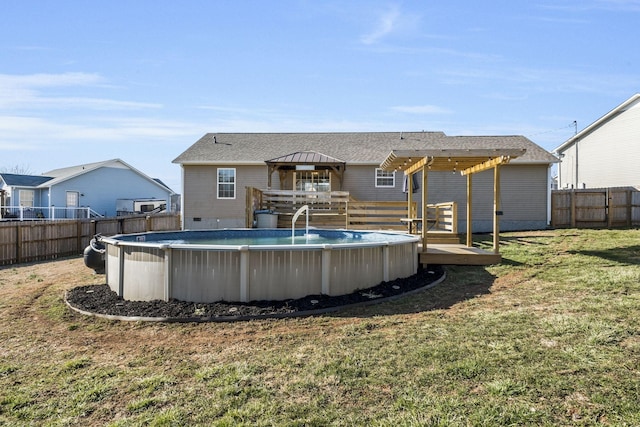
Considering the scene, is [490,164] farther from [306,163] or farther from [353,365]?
[306,163]

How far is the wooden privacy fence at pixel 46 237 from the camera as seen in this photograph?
12180 mm

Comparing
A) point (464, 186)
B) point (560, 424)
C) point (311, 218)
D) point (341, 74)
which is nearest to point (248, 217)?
point (311, 218)

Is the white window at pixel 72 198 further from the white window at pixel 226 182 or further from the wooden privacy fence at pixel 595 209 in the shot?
the wooden privacy fence at pixel 595 209

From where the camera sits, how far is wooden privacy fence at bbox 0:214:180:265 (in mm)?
12180

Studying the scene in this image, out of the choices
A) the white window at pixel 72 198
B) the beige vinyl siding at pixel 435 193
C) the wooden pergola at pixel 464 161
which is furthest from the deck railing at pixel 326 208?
the white window at pixel 72 198

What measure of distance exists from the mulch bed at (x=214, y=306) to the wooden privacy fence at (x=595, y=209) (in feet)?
38.1

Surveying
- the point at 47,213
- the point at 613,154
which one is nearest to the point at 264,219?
the point at 613,154

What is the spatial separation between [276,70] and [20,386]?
11.3 meters

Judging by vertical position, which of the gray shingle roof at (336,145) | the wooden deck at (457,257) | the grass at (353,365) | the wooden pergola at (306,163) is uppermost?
the gray shingle roof at (336,145)

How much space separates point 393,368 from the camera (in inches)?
140

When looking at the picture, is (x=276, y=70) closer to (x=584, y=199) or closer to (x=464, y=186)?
(x=464, y=186)

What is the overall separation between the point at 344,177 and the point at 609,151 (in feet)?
45.1

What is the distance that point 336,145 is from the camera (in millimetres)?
18250

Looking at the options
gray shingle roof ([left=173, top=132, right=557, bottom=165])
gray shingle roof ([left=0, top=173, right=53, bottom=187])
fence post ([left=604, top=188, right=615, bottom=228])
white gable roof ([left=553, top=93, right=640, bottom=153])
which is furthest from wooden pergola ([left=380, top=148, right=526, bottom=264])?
gray shingle roof ([left=0, top=173, right=53, bottom=187])
